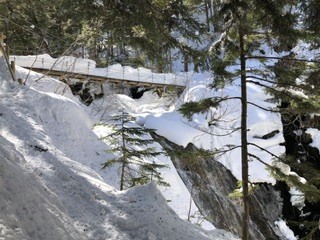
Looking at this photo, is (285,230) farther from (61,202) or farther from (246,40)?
(61,202)

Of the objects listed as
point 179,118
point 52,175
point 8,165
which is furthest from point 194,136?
point 8,165

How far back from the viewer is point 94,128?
1105cm

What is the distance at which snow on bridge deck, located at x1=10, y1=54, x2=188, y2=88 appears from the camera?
46.8 feet

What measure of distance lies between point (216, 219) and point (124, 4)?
23.2 feet

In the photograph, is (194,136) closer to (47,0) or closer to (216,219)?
(216,219)

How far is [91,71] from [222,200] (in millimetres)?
7947

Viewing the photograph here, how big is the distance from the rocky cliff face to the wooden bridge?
507cm

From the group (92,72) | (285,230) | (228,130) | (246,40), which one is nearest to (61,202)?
(246,40)

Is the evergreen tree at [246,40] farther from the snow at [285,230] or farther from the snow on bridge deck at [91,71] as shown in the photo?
the snow on bridge deck at [91,71]

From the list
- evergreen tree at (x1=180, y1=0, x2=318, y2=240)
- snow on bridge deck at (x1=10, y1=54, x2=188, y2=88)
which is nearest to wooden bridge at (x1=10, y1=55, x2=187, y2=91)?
snow on bridge deck at (x1=10, y1=54, x2=188, y2=88)

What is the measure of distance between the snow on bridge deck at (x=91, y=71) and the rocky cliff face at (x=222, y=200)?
5.05m

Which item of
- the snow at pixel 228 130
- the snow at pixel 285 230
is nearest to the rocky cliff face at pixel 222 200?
the snow at pixel 285 230

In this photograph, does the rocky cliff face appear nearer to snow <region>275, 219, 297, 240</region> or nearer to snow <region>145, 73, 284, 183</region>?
snow <region>275, 219, 297, 240</region>

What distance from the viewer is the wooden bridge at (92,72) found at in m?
14.3
